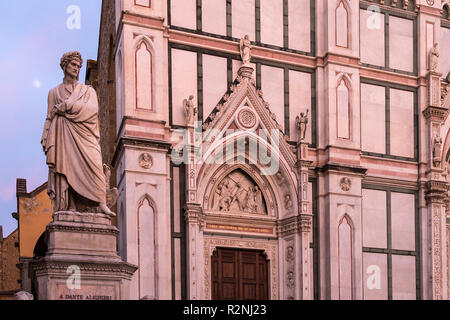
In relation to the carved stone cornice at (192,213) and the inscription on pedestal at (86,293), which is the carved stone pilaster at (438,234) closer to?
the carved stone cornice at (192,213)

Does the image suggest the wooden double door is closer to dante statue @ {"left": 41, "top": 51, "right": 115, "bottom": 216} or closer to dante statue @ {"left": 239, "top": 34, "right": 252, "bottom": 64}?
dante statue @ {"left": 239, "top": 34, "right": 252, "bottom": 64}

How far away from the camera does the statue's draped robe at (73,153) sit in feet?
41.8

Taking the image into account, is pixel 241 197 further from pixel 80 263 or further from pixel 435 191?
pixel 80 263

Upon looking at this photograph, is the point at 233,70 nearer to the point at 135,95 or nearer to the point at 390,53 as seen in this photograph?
the point at 135,95

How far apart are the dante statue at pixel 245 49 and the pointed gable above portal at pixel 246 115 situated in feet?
0.71

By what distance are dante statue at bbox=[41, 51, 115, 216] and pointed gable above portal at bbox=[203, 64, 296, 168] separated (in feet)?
34.4

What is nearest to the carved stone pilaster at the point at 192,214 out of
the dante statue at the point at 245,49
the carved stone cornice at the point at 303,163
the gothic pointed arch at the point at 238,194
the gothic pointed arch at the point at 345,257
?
the gothic pointed arch at the point at 238,194

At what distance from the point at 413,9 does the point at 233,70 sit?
8.12m

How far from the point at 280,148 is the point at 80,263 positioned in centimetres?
1292

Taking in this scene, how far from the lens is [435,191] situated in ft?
86.3

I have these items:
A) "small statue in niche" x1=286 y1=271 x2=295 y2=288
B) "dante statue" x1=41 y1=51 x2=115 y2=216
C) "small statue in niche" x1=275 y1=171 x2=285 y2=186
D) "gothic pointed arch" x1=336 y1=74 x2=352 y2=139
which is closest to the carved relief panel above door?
"small statue in niche" x1=275 y1=171 x2=285 y2=186

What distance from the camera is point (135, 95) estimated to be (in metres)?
22.4

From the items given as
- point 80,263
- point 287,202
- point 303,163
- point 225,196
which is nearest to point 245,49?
point 303,163
